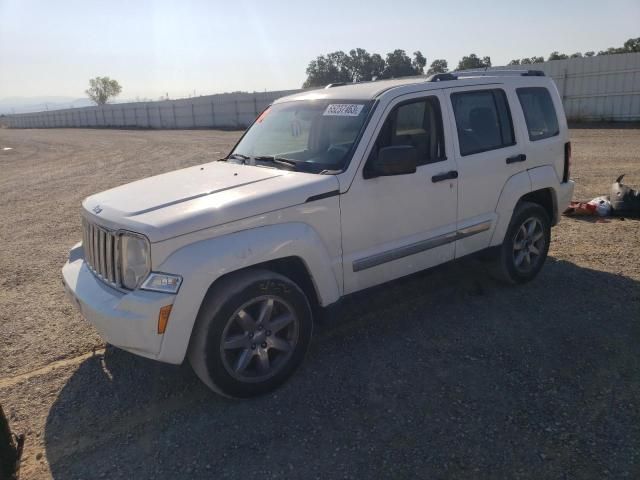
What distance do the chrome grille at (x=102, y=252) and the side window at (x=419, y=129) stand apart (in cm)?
209

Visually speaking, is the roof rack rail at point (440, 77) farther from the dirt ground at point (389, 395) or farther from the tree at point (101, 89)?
the tree at point (101, 89)

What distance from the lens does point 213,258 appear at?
321 centimetres

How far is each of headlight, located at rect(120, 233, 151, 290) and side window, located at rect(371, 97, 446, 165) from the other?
1.94 m

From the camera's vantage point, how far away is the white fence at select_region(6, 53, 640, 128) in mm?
21719

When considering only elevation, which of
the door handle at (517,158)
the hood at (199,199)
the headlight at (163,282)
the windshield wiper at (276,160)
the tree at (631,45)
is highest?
the tree at (631,45)

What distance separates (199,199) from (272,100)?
102 feet

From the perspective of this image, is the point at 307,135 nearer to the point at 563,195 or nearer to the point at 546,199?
the point at 546,199

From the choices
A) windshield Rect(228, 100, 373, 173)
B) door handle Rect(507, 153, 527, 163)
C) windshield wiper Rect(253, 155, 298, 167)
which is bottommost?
door handle Rect(507, 153, 527, 163)

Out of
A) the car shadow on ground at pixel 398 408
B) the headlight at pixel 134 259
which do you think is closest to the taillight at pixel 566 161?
the car shadow on ground at pixel 398 408

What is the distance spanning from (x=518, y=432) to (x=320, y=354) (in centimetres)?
Answer: 156

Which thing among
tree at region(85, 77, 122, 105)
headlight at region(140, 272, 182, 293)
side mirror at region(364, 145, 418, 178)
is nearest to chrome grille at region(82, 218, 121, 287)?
headlight at region(140, 272, 182, 293)

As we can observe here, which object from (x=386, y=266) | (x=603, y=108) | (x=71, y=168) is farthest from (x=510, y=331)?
(x=603, y=108)

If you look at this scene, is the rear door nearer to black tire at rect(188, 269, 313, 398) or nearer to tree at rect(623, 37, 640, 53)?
black tire at rect(188, 269, 313, 398)

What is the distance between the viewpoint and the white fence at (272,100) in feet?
71.3
